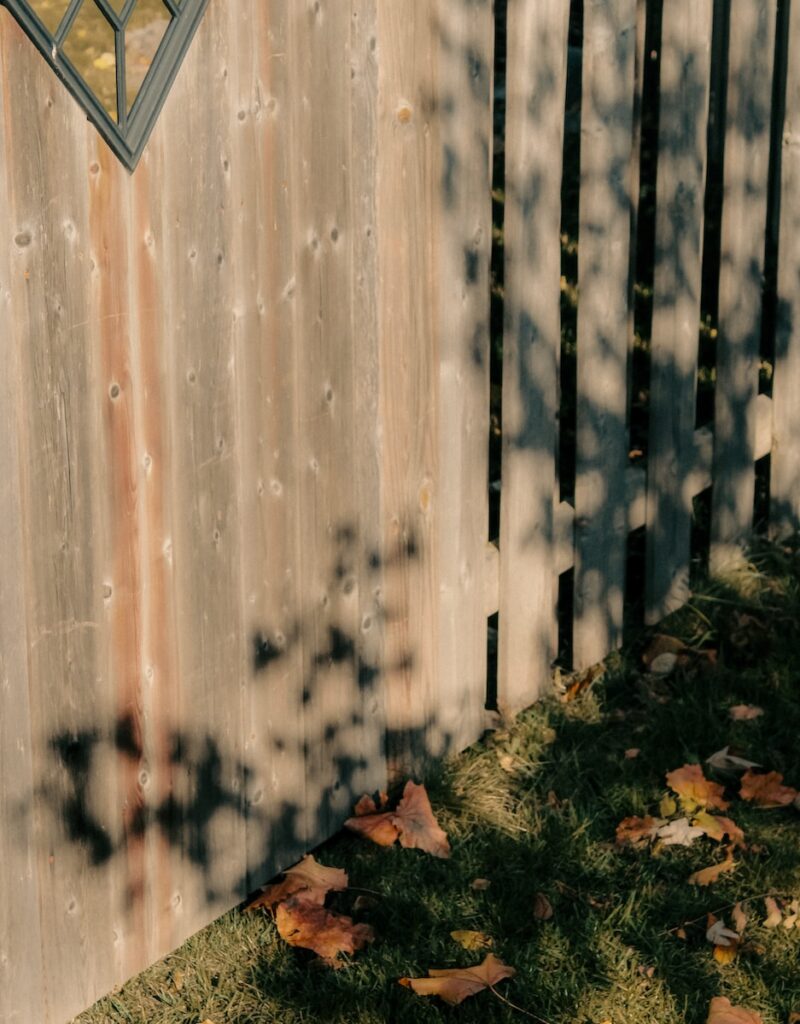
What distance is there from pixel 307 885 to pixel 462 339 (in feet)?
4.34

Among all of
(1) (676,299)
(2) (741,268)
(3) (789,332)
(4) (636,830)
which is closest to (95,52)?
(4) (636,830)

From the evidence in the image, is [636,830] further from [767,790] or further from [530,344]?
[530,344]

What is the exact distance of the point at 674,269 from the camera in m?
4.79

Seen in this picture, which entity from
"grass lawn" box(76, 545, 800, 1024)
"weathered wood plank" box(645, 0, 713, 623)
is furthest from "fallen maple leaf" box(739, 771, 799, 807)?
"weathered wood plank" box(645, 0, 713, 623)

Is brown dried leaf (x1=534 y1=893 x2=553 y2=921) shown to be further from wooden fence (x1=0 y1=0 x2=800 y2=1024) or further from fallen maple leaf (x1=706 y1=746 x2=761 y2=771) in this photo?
fallen maple leaf (x1=706 y1=746 x2=761 y2=771)

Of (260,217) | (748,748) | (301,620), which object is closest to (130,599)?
(301,620)

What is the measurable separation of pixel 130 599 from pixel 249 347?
0.57 meters

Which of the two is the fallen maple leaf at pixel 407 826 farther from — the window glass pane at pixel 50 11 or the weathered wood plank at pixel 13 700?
the window glass pane at pixel 50 11

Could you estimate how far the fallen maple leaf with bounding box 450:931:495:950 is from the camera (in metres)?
3.54

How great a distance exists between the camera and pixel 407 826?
3914 millimetres

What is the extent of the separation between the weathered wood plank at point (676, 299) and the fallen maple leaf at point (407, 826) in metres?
1.27

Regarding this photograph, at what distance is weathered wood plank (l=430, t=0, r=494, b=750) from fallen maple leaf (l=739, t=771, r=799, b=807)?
2.32ft

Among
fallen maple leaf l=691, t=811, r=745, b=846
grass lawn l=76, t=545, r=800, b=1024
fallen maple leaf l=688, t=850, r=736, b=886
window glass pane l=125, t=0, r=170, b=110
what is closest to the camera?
window glass pane l=125, t=0, r=170, b=110

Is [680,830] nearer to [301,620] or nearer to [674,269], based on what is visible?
[301,620]
